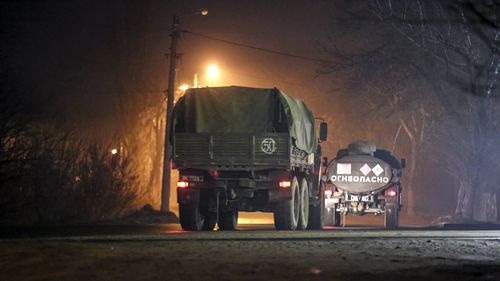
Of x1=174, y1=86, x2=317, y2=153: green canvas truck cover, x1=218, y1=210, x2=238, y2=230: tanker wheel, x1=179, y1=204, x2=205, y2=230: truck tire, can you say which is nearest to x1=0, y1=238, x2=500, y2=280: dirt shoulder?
x1=179, y1=204, x2=205, y2=230: truck tire

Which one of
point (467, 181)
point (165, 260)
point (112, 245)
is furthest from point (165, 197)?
point (165, 260)

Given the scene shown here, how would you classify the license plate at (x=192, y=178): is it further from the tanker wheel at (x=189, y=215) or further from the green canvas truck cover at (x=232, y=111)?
the green canvas truck cover at (x=232, y=111)

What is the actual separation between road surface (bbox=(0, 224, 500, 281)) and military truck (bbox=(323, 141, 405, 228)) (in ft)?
36.6

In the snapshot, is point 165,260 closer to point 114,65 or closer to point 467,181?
point 467,181

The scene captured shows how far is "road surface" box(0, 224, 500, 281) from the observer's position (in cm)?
1015

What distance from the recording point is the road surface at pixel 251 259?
10148 mm

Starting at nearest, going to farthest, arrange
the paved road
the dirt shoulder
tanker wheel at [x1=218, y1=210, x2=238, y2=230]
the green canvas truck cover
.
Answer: the dirt shoulder → the paved road → the green canvas truck cover → tanker wheel at [x1=218, y1=210, x2=238, y2=230]

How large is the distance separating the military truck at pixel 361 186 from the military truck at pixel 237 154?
16.6 feet

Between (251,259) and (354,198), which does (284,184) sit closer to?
(354,198)

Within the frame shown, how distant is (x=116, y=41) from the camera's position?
47969 millimetres

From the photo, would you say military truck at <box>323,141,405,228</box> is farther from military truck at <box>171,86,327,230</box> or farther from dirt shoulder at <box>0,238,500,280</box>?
dirt shoulder at <box>0,238,500,280</box>

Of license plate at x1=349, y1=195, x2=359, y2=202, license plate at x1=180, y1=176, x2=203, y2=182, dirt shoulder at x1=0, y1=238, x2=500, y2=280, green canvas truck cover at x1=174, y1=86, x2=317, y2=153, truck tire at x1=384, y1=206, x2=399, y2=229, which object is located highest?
green canvas truck cover at x1=174, y1=86, x2=317, y2=153

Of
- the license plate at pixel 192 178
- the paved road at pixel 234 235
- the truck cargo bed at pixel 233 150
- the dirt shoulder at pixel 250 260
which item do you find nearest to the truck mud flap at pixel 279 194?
the truck cargo bed at pixel 233 150

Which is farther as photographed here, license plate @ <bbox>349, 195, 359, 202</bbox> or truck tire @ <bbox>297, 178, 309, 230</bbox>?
license plate @ <bbox>349, 195, 359, 202</bbox>
